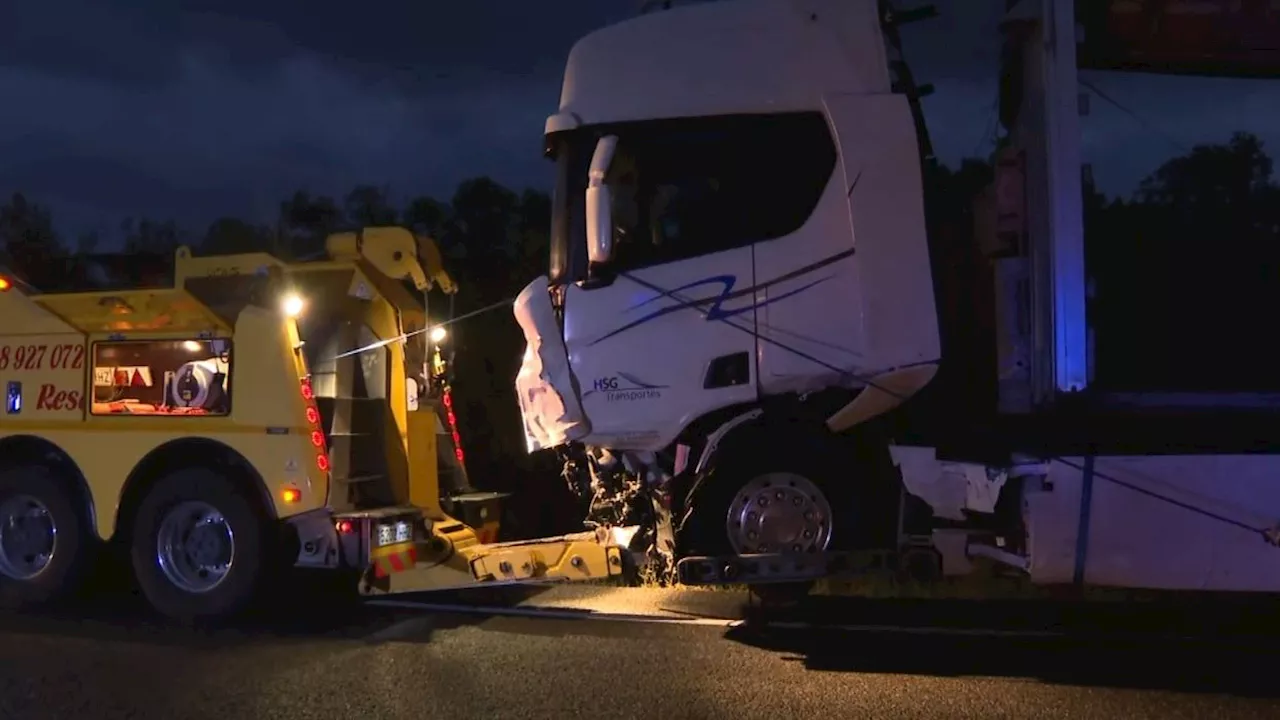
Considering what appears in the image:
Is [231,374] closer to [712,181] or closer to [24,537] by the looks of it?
[24,537]

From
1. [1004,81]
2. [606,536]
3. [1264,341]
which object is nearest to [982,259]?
[1004,81]

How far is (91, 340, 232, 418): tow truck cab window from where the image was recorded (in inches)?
316

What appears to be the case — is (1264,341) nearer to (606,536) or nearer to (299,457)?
(606,536)

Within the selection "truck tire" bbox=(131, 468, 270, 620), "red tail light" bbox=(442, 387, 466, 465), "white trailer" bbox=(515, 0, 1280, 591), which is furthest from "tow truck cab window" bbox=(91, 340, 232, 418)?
"white trailer" bbox=(515, 0, 1280, 591)

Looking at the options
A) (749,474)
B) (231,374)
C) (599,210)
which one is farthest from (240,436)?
(749,474)

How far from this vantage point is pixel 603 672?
6391mm

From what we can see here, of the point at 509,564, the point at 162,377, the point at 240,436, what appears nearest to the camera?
the point at 509,564

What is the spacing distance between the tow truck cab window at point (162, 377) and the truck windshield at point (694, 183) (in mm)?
2759

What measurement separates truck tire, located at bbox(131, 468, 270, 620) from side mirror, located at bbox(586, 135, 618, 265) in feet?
10.2

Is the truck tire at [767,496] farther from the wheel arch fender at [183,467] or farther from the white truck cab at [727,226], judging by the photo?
the wheel arch fender at [183,467]

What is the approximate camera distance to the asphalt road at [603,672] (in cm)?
575

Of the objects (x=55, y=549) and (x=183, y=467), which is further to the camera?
(x=55, y=549)

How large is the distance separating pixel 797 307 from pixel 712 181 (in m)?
0.91

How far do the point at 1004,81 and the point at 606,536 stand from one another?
3.87 meters
